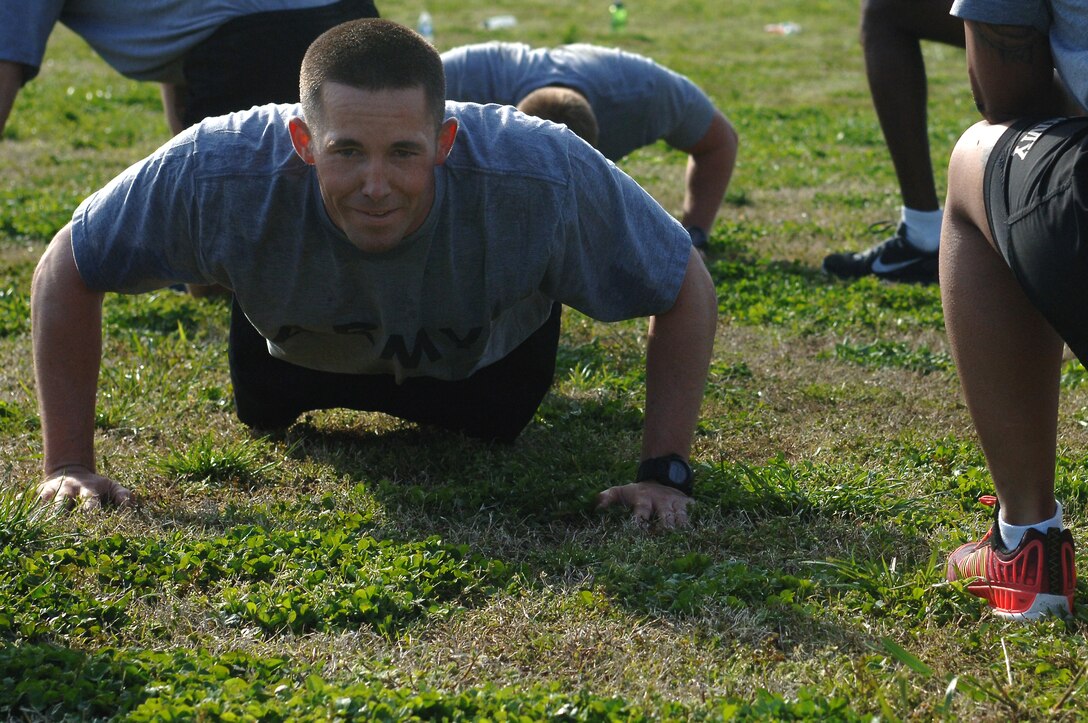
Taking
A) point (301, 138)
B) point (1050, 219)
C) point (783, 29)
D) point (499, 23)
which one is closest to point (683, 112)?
point (301, 138)

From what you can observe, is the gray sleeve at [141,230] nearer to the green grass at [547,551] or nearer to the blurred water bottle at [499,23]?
the green grass at [547,551]

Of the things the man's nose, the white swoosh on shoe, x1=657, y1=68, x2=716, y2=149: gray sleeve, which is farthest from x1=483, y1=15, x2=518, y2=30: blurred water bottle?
the man's nose

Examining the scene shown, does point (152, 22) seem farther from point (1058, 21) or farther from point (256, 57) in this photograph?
point (1058, 21)

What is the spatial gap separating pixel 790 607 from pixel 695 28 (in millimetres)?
19406

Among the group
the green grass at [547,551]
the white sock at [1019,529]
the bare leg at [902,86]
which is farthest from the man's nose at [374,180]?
the bare leg at [902,86]

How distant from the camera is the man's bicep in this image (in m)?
2.82

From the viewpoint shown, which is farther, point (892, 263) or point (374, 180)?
point (892, 263)

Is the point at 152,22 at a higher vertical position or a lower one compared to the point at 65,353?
higher

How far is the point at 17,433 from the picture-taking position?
4242mm

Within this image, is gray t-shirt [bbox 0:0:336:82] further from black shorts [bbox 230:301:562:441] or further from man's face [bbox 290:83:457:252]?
man's face [bbox 290:83:457:252]

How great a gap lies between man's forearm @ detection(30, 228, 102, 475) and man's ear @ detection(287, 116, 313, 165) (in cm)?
72

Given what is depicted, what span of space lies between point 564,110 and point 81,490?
2.53 meters

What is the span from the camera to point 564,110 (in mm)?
5223

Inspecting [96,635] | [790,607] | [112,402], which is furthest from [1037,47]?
[112,402]
